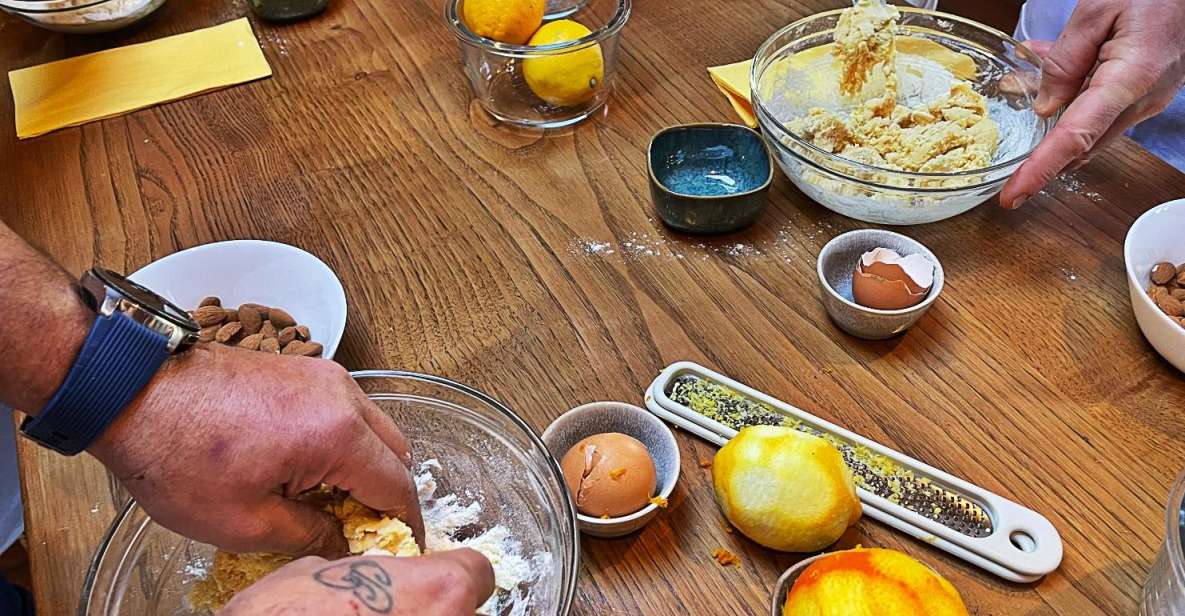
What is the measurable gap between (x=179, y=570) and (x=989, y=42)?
1.43 metres

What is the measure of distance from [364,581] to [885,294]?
74cm

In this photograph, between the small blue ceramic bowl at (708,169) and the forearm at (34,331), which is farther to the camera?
the small blue ceramic bowl at (708,169)

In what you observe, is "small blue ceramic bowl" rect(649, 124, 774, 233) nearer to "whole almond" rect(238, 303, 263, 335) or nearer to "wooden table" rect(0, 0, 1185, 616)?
"wooden table" rect(0, 0, 1185, 616)

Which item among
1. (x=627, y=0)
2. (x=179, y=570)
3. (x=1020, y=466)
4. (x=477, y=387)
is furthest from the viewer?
(x=627, y=0)

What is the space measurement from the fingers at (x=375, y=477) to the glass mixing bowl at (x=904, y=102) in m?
0.76

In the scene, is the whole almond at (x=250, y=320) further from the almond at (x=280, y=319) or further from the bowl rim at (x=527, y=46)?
the bowl rim at (x=527, y=46)

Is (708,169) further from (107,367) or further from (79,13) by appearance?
A: (79,13)

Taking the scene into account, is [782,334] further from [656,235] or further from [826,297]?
[656,235]

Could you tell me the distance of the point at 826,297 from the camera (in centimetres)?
107

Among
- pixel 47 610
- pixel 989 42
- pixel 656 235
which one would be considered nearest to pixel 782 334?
pixel 656 235

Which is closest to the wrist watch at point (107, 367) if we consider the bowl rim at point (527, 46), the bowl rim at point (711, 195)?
the bowl rim at point (711, 195)

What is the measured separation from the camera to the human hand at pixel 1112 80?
1.10m

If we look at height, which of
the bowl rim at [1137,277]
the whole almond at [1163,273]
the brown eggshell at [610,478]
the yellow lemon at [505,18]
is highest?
the yellow lemon at [505,18]

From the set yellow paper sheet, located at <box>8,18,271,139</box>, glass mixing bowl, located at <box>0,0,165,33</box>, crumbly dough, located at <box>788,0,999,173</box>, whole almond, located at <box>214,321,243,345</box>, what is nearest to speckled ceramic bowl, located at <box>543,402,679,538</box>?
whole almond, located at <box>214,321,243,345</box>
